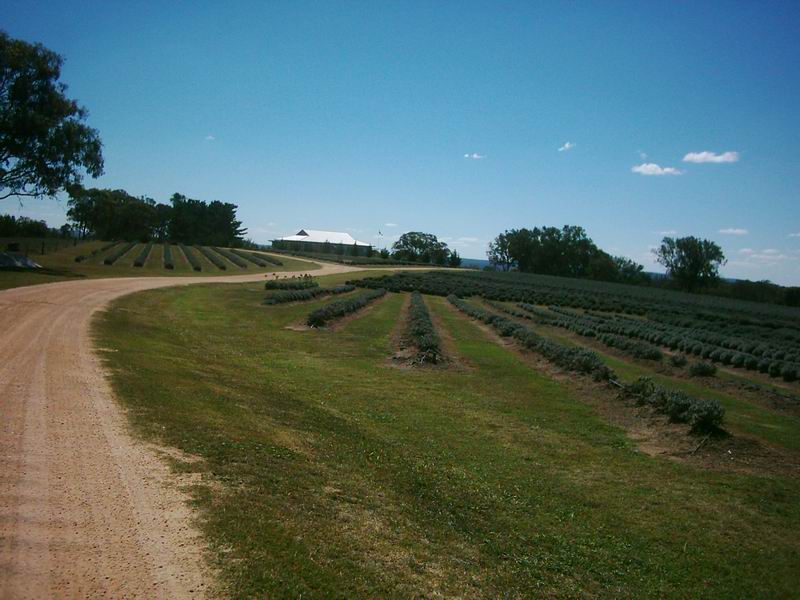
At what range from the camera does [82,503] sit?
23.2 ft

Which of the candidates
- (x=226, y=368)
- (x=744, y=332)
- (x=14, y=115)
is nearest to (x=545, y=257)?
(x=744, y=332)

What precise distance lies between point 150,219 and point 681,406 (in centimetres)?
14732

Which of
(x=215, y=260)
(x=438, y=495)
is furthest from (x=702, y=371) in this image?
(x=215, y=260)

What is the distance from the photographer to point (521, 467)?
12.1 metres

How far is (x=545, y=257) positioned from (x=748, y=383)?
134470 mm

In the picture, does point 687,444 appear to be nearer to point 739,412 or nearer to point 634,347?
point 739,412

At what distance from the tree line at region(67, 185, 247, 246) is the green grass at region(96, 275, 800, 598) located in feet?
413

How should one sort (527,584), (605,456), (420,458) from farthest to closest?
1. (605,456)
2. (420,458)
3. (527,584)

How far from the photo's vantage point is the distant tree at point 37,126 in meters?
39.6

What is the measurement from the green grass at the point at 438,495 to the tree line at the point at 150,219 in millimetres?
125785

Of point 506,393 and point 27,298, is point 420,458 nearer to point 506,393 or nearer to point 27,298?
point 506,393

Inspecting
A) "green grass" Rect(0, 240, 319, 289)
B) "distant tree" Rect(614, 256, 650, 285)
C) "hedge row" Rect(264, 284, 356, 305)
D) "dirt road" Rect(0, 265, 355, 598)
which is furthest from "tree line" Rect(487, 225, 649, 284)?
"dirt road" Rect(0, 265, 355, 598)

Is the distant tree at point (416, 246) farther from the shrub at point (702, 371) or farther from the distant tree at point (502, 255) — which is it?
the shrub at point (702, 371)

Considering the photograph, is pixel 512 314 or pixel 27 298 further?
pixel 512 314
